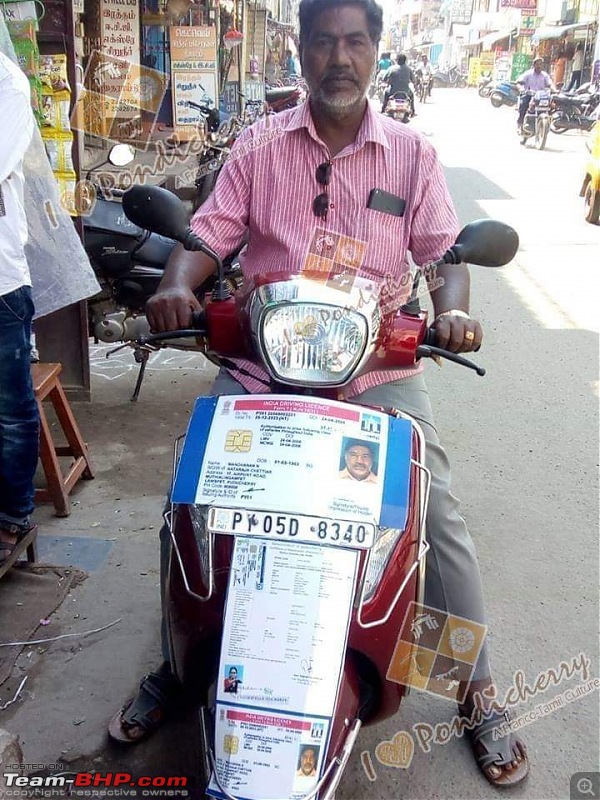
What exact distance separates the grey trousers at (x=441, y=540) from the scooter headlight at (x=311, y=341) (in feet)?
1.20

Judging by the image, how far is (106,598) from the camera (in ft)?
8.87

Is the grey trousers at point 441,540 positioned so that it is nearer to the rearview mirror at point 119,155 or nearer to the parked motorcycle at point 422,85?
the rearview mirror at point 119,155

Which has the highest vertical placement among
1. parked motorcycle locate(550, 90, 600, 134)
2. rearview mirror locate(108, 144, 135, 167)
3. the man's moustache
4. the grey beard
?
the man's moustache

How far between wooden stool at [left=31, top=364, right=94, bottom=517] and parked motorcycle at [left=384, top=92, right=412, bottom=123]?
17.6 metres

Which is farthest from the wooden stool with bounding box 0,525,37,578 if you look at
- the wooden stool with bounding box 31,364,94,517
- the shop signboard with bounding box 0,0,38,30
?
the shop signboard with bounding box 0,0,38,30

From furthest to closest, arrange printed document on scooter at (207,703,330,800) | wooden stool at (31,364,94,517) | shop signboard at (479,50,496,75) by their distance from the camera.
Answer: shop signboard at (479,50,496,75) < wooden stool at (31,364,94,517) < printed document on scooter at (207,703,330,800)

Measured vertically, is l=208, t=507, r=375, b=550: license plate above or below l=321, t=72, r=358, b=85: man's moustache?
below

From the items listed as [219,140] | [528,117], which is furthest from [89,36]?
[528,117]

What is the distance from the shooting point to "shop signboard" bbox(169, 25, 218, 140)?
959cm

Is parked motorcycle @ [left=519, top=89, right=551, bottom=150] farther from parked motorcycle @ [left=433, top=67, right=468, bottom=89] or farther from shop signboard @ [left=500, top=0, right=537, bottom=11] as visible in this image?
parked motorcycle @ [left=433, top=67, right=468, bottom=89]

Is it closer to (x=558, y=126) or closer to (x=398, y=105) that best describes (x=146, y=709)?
(x=398, y=105)

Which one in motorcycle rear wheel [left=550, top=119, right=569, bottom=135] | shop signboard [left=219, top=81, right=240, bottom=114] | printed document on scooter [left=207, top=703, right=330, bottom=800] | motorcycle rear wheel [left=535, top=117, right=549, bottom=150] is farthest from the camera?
motorcycle rear wheel [left=550, top=119, right=569, bottom=135]

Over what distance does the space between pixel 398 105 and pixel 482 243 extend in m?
18.9

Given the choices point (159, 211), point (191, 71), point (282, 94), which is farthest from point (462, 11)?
point (159, 211)
